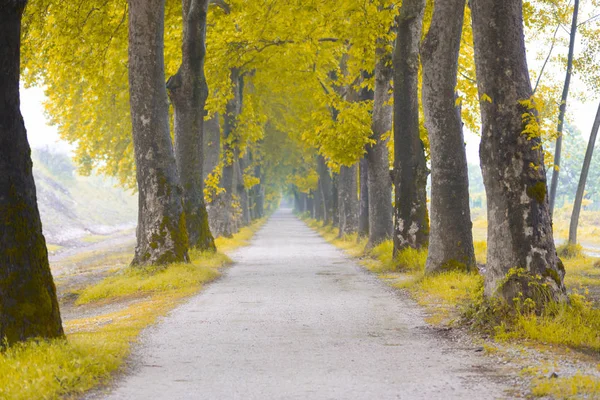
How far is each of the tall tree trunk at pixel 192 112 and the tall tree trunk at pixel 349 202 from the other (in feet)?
41.1

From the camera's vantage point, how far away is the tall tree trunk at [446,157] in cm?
1410

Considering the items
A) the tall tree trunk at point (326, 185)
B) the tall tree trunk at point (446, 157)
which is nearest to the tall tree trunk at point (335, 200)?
the tall tree trunk at point (326, 185)

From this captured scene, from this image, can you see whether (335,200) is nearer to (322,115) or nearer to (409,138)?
(322,115)

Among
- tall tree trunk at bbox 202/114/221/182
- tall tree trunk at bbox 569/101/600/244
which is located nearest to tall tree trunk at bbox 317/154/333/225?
tall tree trunk at bbox 202/114/221/182

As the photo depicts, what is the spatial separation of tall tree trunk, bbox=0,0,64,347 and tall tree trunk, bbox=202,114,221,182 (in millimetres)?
22133

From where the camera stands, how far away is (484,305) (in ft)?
30.3

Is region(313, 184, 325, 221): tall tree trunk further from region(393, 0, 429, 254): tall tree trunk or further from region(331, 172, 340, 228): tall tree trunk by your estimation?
region(393, 0, 429, 254): tall tree trunk

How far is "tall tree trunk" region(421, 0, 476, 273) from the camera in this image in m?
14.1

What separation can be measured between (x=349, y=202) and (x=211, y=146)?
22.6 ft

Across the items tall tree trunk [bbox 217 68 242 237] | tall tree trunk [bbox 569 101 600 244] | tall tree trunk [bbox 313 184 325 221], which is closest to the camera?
tall tree trunk [bbox 569 101 600 244]

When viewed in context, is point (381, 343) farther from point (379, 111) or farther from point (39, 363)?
point (379, 111)

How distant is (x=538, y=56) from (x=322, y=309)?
61.0 ft

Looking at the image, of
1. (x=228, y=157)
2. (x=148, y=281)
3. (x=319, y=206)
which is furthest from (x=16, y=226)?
(x=319, y=206)

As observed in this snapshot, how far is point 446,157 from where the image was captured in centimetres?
1424
